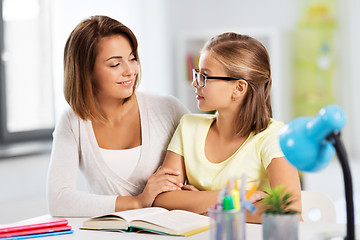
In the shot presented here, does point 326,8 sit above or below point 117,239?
above

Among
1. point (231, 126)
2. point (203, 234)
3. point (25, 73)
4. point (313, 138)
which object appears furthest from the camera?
point (25, 73)

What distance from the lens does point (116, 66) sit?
5.99 feet

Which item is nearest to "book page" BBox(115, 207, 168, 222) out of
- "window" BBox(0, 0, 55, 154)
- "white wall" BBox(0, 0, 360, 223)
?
"white wall" BBox(0, 0, 360, 223)

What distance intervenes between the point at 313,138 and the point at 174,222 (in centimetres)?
56

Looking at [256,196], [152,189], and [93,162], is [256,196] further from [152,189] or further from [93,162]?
[93,162]

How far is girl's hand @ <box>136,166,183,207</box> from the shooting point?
5.49 feet

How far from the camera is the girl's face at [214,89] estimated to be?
1.67 m

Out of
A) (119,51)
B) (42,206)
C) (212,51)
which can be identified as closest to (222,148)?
(212,51)

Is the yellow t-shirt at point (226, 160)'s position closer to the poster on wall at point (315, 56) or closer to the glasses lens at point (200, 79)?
the glasses lens at point (200, 79)

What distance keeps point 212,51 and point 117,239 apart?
66cm

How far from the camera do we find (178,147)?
1.79 metres

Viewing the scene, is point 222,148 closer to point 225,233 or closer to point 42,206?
point 225,233

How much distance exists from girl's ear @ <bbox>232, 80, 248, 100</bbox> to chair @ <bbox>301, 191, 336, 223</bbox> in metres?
0.36

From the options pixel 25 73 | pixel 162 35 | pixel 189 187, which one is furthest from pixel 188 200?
pixel 162 35
